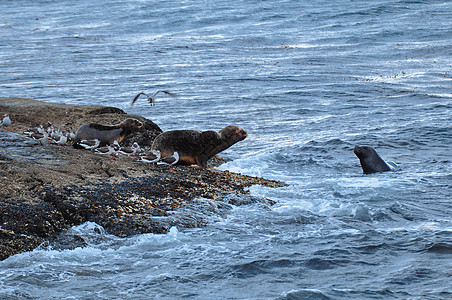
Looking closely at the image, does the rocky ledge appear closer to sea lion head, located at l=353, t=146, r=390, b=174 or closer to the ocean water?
the ocean water

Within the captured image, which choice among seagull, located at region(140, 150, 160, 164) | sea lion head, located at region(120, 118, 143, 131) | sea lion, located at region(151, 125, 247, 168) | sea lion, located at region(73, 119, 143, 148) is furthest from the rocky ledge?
sea lion head, located at region(120, 118, 143, 131)

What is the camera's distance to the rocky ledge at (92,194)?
731 cm

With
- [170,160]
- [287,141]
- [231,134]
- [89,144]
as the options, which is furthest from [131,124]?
[287,141]

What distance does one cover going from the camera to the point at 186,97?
2133 cm

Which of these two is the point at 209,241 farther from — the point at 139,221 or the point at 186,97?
the point at 186,97

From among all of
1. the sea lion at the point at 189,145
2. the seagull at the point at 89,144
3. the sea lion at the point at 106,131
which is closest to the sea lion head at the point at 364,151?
the sea lion at the point at 189,145

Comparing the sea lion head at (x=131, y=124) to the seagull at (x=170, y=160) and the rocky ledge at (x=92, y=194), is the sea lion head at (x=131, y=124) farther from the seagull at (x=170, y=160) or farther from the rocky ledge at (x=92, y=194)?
the seagull at (x=170, y=160)

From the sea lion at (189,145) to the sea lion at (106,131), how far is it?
4.02 ft

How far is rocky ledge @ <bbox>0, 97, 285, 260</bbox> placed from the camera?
288 inches

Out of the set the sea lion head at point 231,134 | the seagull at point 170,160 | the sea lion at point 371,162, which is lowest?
the sea lion at point 371,162

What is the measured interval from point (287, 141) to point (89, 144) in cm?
570

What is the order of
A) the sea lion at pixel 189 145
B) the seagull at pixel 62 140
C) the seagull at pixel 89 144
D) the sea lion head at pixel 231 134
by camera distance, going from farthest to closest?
the sea lion head at pixel 231 134 → the sea lion at pixel 189 145 → the seagull at pixel 89 144 → the seagull at pixel 62 140

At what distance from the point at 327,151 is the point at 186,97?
859cm

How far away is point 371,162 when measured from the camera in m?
12.0
